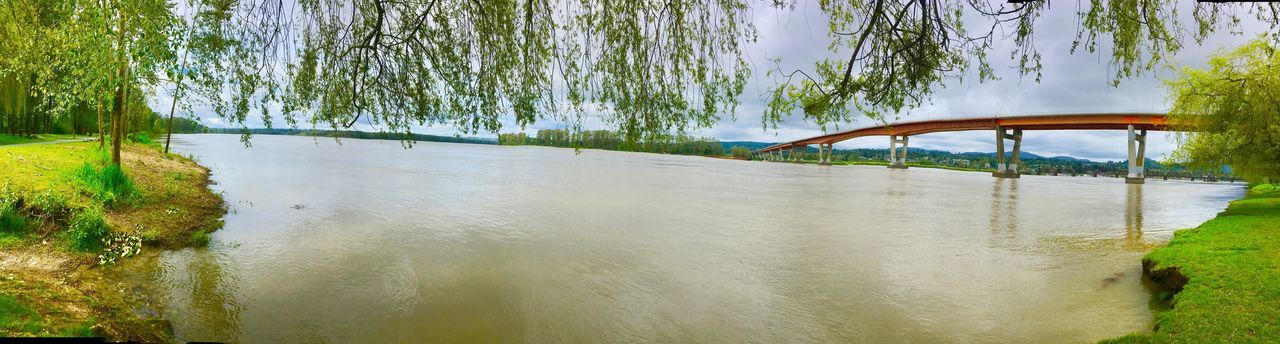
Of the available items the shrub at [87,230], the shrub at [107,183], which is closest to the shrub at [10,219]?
the shrub at [87,230]

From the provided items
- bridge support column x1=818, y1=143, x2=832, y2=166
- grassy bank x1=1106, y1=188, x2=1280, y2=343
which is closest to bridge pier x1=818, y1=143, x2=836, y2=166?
bridge support column x1=818, y1=143, x2=832, y2=166

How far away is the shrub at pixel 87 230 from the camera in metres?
9.54

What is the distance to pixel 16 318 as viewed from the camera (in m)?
4.89

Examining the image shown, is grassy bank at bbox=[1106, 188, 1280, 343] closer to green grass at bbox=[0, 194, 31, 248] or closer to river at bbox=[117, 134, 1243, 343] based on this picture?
river at bbox=[117, 134, 1243, 343]

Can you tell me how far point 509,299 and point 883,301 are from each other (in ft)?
23.9

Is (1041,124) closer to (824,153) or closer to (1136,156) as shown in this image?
(1136,156)

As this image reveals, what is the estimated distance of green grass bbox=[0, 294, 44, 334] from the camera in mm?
4656

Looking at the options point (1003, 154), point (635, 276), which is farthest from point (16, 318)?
point (1003, 154)

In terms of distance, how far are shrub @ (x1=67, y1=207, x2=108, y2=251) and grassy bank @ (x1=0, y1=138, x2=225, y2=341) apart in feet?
0.05

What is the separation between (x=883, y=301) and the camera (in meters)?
10.3

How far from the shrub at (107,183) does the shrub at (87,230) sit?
225cm

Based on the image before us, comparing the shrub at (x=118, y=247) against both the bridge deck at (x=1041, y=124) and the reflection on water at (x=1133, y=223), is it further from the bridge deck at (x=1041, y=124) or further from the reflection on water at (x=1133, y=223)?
the bridge deck at (x=1041, y=124)

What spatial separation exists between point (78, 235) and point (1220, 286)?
18943mm

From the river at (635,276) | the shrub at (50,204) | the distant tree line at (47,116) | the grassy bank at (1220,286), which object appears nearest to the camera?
the grassy bank at (1220,286)
